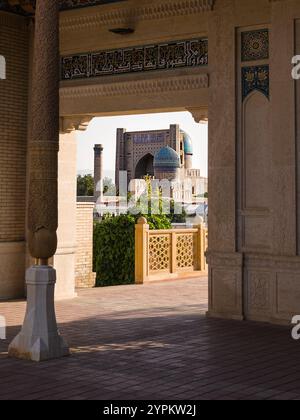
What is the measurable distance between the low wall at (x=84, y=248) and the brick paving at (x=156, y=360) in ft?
10.1

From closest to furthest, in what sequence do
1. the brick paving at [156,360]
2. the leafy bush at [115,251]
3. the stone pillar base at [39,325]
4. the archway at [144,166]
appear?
the brick paving at [156,360], the stone pillar base at [39,325], the leafy bush at [115,251], the archway at [144,166]

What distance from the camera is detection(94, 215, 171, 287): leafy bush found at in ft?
48.3

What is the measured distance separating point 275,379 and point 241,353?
1098 mm

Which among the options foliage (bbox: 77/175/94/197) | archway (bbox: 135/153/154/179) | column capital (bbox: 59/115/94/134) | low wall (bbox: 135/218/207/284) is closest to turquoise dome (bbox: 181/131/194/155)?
archway (bbox: 135/153/154/179)

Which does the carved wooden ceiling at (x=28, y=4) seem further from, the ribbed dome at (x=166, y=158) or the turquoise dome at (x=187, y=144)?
the turquoise dome at (x=187, y=144)

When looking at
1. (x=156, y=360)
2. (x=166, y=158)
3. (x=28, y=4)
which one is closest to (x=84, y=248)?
(x=28, y=4)

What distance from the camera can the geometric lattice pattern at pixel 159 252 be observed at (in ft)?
47.2

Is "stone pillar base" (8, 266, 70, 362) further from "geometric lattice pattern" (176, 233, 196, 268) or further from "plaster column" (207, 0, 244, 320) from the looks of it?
"geometric lattice pattern" (176, 233, 196, 268)

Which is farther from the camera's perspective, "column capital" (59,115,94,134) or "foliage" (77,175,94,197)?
"foliage" (77,175,94,197)

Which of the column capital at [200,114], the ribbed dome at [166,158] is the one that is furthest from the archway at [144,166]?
the column capital at [200,114]

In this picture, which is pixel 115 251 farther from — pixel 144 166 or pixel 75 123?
pixel 144 166

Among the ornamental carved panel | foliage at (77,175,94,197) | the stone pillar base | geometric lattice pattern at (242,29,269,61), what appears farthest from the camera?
foliage at (77,175,94,197)

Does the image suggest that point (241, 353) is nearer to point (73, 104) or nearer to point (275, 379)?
point (275, 379)
